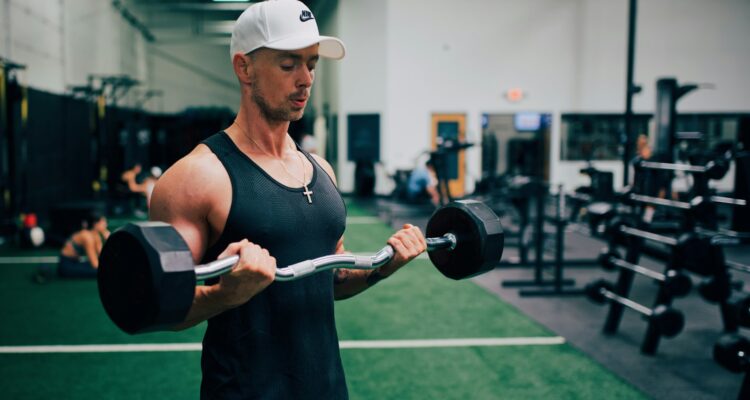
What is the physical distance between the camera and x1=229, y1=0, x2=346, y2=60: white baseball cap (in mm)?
1120

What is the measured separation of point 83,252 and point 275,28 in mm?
4640

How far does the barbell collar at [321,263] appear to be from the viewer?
88cm

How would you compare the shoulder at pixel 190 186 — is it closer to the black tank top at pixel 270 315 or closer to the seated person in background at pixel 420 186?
the black tank top at pixel 270 315

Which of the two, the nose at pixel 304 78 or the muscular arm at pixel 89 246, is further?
the muscular arm at pixel 89 246

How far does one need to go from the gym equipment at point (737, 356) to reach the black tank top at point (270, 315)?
1.86 meters

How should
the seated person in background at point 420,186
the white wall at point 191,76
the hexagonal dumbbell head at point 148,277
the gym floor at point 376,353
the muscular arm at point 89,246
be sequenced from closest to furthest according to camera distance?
the hexagonal dumbbell head at point 148,277
the gym floor at point 376,353
the muscular arm at point 89,246
the seated person in background at point 420,186
the white wall at point 191,76

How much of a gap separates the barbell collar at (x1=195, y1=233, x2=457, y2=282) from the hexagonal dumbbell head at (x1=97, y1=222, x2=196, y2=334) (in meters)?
0.03

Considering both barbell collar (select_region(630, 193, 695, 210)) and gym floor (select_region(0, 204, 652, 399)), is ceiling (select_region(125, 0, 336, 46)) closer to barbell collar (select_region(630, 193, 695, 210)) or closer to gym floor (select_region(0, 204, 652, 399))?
gym floor (select_region(0, 204, 652, 399))

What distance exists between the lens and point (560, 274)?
4.62 m

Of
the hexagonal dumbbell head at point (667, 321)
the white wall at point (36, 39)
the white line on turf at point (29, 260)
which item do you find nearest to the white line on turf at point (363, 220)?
the white line on turf at point (29, 260)

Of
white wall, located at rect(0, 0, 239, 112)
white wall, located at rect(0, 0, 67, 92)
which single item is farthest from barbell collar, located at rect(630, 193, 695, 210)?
white wall, located at rect(0, 0, 239, 112)

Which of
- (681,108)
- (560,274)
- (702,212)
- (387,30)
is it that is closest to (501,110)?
(387,30)

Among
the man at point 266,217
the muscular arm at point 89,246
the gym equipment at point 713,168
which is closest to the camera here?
the man at point 266,217

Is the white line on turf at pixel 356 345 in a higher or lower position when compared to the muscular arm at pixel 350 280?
lower
